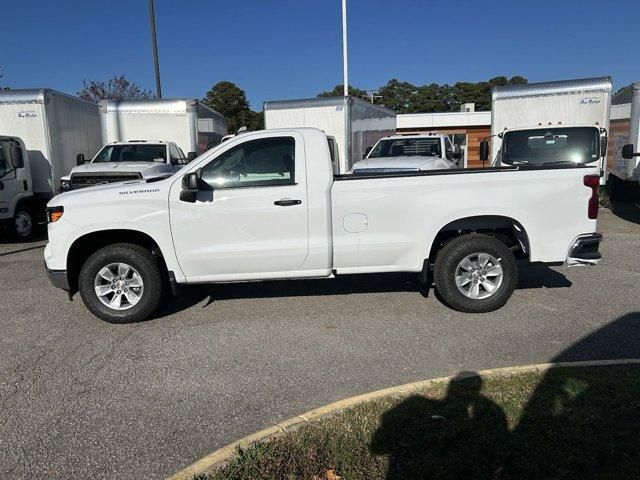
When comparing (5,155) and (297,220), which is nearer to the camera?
(297,220)

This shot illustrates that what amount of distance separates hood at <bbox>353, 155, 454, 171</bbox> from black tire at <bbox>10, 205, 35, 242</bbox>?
7.04m

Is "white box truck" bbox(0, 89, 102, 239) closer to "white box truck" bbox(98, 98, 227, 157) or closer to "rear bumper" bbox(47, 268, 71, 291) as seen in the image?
"white box truck" bbox(98, 98, 227, 157)

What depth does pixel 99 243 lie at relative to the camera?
19.4ft

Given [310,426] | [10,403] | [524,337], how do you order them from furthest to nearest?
1. [524,337]
2. [10,403]
3. [310,426]

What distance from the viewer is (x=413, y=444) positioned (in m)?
3.17

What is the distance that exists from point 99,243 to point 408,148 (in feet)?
26.5

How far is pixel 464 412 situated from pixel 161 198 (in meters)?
3.55

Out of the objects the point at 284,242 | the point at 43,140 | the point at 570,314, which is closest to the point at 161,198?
the point at 284,242

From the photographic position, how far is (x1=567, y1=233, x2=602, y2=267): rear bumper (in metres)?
5.61

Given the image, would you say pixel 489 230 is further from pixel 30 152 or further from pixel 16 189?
pixel 30 152

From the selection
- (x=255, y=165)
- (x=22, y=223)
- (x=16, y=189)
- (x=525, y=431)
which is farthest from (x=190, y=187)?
(x=22, y=223)

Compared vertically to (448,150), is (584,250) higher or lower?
lower

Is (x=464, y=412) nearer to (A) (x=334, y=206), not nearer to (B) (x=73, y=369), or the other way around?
(A) (x=334, y=206)

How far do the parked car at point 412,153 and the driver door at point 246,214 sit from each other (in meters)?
5.39
